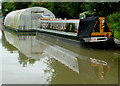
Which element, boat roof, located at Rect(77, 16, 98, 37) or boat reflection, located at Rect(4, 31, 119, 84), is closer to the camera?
boat reflection, located at Rect(4, 31, 119, 84)

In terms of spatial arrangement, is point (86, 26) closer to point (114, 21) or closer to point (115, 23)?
point (115, 23)

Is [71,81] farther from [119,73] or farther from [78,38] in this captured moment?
[78,38]

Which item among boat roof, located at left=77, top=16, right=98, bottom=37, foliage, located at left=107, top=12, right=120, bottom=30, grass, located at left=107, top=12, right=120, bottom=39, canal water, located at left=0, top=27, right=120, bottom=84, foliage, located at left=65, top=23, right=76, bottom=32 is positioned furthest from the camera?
foliage, located at left=107, top=12, right=120, bottom=30

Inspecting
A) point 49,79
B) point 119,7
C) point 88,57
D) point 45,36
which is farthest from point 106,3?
point 49,79

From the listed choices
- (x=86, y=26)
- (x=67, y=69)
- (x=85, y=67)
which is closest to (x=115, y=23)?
(x=86, y=26)

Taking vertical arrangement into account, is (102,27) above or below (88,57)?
above

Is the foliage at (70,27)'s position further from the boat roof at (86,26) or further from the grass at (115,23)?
the grass at (115,23)

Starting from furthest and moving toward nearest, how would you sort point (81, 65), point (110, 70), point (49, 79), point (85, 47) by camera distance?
point (85, 47) < point (81, 65) < point (110, 70) < point (49, 79)

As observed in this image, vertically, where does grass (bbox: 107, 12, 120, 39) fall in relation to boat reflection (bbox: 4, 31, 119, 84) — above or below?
above

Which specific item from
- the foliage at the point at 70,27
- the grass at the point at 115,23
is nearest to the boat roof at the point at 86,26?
the foliage at the point at 70,27

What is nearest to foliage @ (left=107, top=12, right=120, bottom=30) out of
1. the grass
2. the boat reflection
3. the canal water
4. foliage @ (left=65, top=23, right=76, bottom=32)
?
the grass

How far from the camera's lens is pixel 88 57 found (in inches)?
445

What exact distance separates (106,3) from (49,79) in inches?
636

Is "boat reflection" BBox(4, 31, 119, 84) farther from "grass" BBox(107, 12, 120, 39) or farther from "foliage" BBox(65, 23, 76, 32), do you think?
"grass" BBox(107, 12, 120, 39)
